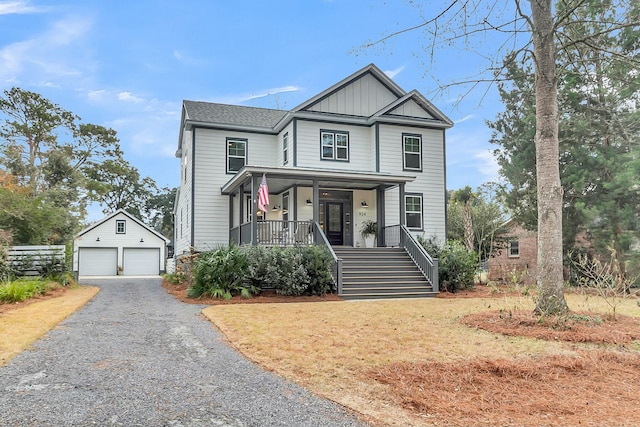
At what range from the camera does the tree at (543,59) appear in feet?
26.4

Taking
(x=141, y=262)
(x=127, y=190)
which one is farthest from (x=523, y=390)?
(x=127, y=190)

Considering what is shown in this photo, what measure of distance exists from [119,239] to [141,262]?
6.89 ft

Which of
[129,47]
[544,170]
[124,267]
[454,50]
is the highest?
[129,47]

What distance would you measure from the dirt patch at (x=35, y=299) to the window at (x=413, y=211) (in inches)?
490

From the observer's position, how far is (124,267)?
31266 mm

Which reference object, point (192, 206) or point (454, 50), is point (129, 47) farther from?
point (454, 50)

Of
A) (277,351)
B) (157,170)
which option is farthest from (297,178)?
(157,170)

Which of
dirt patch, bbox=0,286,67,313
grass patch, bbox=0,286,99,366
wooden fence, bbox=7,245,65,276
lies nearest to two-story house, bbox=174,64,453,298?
wooden fence, bbox=7,245,65,276

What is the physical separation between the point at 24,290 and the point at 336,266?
810 cm

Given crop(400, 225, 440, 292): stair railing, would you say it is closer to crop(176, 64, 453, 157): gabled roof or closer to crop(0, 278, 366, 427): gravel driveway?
crop(176, 64, 453, 157): gabled roof

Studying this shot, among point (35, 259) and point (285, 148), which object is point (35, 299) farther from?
point (285, 148)

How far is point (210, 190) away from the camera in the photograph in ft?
60.0

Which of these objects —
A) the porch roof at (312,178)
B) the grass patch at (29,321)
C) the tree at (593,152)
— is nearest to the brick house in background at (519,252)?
the tree at (593,152)

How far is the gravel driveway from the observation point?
3.58 meters
